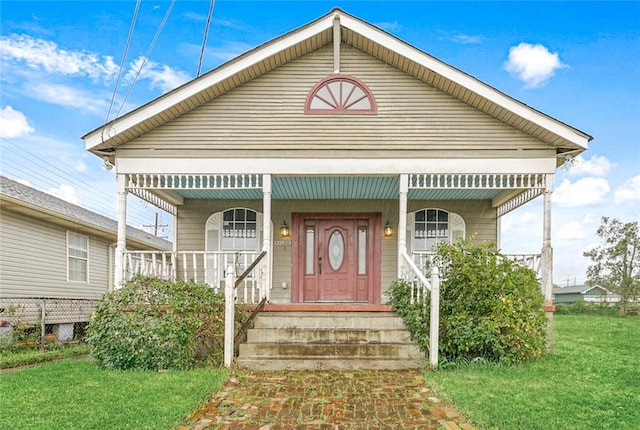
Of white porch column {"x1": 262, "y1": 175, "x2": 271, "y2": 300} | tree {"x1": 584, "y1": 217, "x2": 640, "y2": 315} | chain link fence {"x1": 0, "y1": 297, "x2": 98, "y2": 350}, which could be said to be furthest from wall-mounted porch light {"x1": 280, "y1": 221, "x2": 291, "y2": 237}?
tree {"x1": 584, "y1": 217, "x2": 640, "y2": 315}

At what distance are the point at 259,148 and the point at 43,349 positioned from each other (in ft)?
20.9

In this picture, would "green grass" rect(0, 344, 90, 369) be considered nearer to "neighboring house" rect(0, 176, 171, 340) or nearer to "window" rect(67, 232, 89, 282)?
"neighboring house" rect(0, 176, 171, 340)

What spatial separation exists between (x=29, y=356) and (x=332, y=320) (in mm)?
5854

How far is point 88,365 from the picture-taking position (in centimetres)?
704

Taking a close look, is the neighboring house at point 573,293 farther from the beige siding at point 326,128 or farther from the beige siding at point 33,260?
the beige siding at point 33,260

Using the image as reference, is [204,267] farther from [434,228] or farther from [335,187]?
[434,228]

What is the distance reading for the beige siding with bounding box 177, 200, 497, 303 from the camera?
1065cm

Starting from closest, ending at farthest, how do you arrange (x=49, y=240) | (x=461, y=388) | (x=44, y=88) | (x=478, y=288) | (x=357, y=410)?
1. (x=357, y=410)
2. (x=461, y=388)
3. (x=478, y=288)
4. (x=49, y=240)
5. (x=44, y=88)

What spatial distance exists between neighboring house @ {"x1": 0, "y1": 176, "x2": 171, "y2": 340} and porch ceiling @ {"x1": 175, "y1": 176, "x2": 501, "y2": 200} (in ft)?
13.2

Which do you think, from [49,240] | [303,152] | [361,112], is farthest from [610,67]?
[49,240]

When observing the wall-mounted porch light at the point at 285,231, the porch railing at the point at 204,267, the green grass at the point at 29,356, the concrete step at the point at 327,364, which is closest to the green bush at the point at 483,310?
the concrete step at the point at 327,364

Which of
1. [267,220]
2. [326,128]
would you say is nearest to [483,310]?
[267,220]

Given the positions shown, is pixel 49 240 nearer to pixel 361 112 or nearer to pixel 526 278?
pixel 361 112

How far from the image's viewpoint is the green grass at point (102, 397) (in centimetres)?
433
